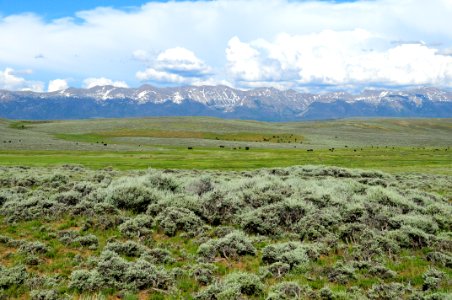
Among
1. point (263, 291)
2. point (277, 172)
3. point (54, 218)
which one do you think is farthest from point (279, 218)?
point (277, 172)

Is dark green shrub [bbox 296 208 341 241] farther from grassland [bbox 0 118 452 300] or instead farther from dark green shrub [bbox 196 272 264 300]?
dark green shrub [bbox 196 272 264 300]

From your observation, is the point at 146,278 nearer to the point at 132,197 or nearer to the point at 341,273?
the point at 341,273

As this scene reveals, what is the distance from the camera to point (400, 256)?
1471cm

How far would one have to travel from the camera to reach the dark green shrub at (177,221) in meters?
16.8

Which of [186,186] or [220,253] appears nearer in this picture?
[220,253]

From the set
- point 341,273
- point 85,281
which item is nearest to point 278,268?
point 341,273

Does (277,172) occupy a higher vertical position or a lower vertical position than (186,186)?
lower

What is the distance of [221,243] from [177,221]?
10.1 ft

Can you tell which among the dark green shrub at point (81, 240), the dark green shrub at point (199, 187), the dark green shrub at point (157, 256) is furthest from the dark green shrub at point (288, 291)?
the dark green shrub at point (199, 187)

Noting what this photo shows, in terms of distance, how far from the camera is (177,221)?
1719 centimetres

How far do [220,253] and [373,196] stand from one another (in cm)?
1130

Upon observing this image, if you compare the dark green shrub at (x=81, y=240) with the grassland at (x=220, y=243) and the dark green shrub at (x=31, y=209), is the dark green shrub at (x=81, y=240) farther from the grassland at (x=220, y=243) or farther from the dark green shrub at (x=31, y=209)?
the dark green shrub at (x=31, y=209)

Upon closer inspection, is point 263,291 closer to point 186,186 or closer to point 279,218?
point 279,218

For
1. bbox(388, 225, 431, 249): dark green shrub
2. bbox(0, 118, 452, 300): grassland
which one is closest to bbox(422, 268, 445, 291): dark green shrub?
bbox(0, 118, 452, 300): grassland
